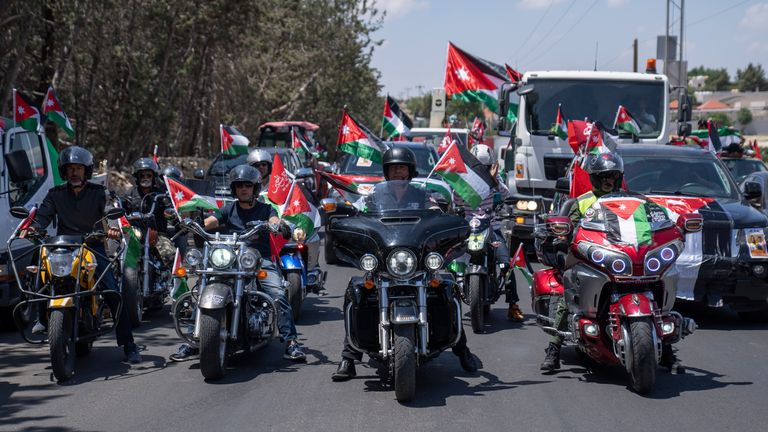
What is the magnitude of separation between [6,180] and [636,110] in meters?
11.2

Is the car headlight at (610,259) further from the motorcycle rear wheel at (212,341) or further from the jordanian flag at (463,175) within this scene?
the motorcycle rear wheel at (212,341)

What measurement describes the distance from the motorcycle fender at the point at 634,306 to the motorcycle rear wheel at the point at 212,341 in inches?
117

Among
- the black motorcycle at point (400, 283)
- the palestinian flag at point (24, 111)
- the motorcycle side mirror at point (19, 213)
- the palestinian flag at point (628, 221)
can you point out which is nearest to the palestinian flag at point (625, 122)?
the palestinian flag at point (628, 221)

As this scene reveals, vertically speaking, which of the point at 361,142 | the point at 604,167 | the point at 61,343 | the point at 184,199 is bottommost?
the point at 61,343

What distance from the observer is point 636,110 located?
17.5 meters

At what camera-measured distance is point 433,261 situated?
6875 millimetres

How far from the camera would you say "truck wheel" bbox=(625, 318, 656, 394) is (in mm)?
6910

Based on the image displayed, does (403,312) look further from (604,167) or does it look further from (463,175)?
(463,175)

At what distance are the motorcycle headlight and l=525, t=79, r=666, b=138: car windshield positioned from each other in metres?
11.0

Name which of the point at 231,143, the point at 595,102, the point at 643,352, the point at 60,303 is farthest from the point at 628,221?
the point at 595,102

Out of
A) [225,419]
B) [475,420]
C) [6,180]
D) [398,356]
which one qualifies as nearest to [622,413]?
[475,420]

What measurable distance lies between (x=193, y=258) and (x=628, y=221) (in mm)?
3395

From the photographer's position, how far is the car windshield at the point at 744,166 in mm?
21188

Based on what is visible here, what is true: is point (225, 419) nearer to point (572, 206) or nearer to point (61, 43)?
point (572, 206)
